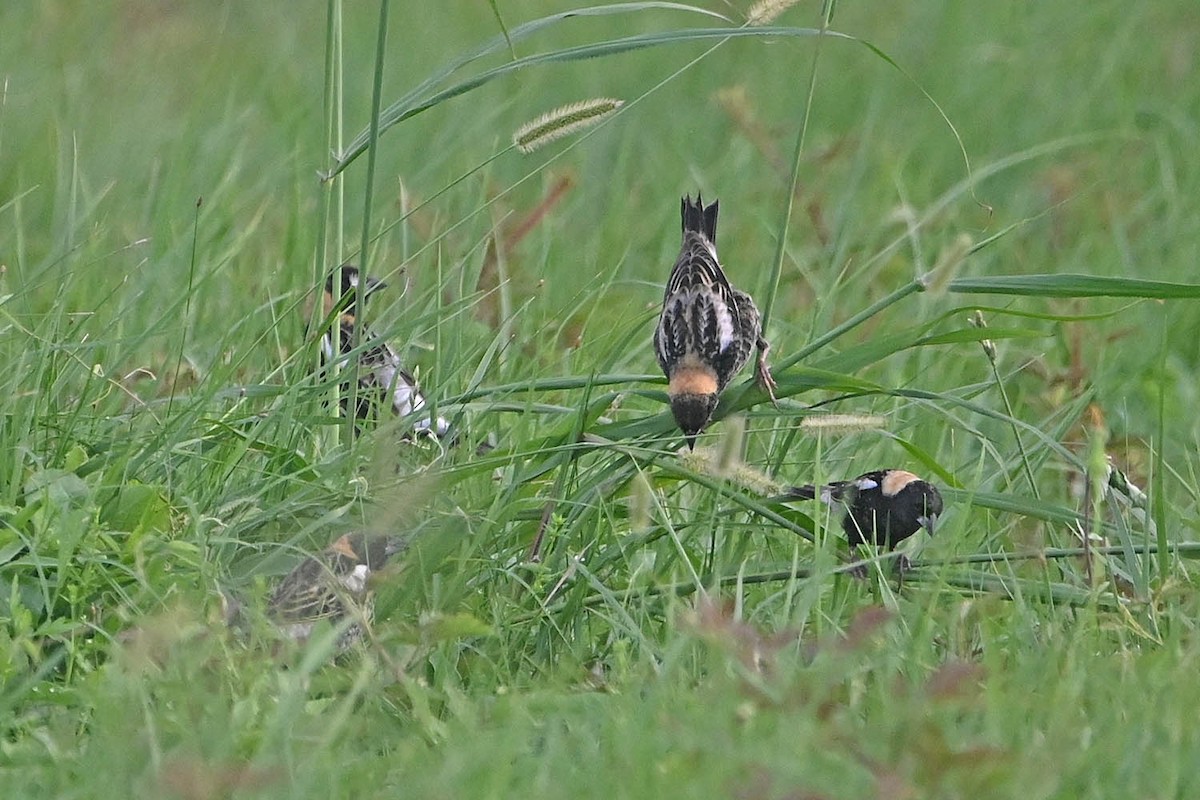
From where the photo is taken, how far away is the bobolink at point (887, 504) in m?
4.07

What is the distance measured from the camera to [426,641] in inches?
133

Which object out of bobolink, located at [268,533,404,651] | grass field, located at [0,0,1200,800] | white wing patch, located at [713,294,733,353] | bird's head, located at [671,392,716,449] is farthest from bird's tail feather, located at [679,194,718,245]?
bobolink, located at [268,533,404,651]

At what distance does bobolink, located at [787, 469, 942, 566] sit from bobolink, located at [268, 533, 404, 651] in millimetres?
976

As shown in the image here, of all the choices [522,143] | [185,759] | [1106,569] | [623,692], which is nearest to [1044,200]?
[1106,569]

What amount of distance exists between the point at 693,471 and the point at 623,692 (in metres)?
0.71

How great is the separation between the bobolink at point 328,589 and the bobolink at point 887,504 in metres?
0.98

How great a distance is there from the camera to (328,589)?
3680 millimetres

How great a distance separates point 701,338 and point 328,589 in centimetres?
131

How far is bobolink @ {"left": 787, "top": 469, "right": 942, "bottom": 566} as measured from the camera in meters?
4.07

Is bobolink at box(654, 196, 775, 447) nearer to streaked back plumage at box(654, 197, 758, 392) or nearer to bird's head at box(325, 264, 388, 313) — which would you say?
streaked back plumage at box(654, 197, 758, 392)

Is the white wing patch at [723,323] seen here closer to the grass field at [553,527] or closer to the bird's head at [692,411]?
the grass field at [553,527]

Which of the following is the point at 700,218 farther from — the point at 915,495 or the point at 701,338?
the point at 915,495

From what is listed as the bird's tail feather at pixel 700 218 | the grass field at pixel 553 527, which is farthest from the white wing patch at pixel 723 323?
the bird's tail feather at pixel 700 218

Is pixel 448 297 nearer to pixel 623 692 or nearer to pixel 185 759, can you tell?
pixel 623 692
